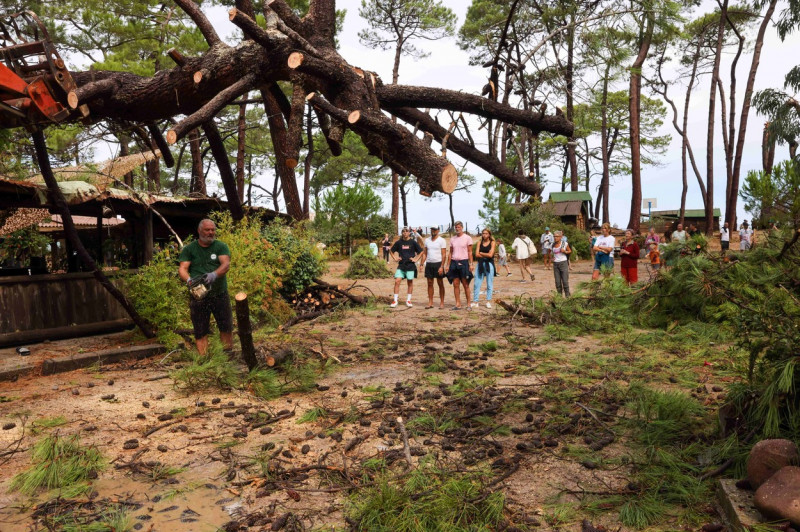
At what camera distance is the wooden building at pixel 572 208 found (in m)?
35.4

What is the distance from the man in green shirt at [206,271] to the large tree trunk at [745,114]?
2667 cm

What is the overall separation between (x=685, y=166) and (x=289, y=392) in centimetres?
4047

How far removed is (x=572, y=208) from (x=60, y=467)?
114 feet

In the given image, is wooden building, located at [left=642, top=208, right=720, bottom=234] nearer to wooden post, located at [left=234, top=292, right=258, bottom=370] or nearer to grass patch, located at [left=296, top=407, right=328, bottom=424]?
wooden post, located at [left=234, top=292, right=258, bottom=370]

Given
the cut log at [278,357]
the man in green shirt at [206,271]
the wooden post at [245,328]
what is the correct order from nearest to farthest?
the wooden post at [245,328] < the cut log at [278,357] < the man in green shirt at [206,271]

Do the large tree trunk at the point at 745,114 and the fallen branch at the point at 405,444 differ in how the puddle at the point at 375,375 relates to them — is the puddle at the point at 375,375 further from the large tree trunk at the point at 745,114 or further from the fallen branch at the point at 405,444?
the large tree trunk at the point at 745,114

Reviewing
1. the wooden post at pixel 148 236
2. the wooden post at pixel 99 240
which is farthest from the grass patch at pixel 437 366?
the wooden post at pixel 99 240

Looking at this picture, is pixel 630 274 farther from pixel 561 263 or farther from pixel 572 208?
pixel 572 208

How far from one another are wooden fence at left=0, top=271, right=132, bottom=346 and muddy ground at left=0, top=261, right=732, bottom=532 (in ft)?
8.50

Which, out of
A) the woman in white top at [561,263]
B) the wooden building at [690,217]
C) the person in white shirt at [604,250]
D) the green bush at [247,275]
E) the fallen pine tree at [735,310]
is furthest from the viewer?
the wooden building at [690,217]

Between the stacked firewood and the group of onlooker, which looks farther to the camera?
the stacked firewood

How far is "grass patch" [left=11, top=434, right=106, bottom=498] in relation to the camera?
12.9 feet

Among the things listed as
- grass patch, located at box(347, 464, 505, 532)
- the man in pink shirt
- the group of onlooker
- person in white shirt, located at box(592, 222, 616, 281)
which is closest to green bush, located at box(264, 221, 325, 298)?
the group of onlooker

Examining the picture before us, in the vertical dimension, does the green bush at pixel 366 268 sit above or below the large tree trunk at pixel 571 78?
below
